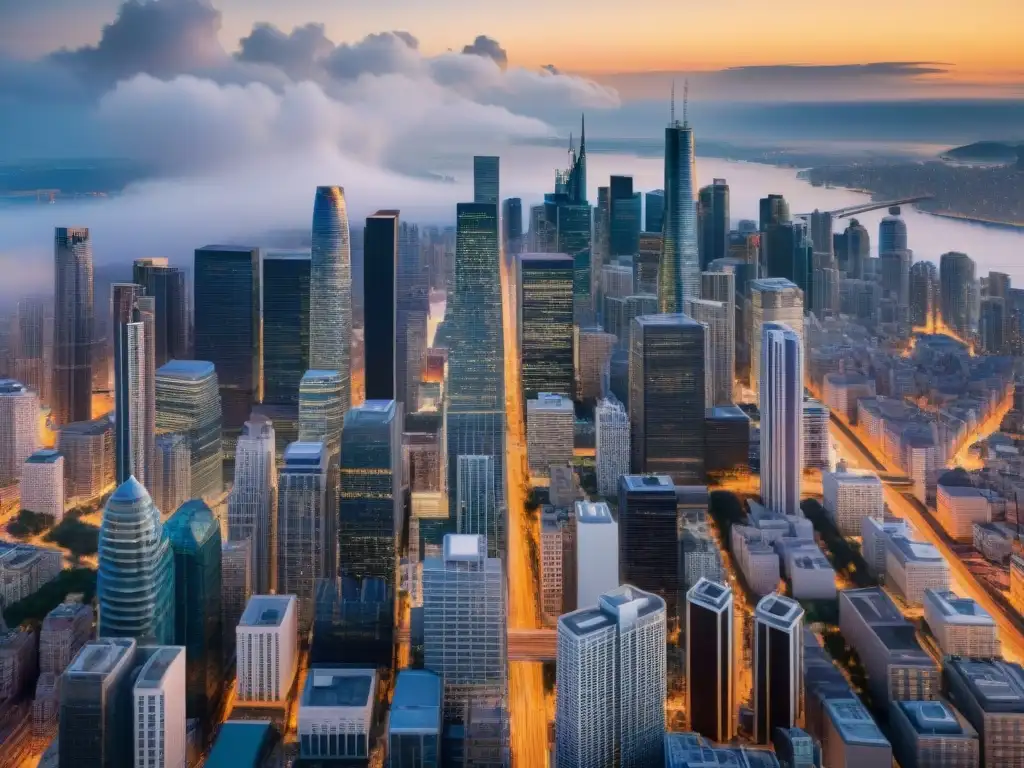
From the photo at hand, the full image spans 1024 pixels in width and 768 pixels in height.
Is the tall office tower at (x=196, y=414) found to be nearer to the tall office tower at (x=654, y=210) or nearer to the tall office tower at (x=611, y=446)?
the tall office tower at (x=611, y=446)

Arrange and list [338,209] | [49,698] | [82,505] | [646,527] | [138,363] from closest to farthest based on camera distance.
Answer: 1. [49,698]
2. [646,527]
3. [82,505]
4. [138,363]
5. [338,209]

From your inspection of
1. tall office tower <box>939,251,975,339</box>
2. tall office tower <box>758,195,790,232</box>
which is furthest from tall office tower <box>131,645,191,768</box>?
tall office tower <box>758,195,790,232</box>

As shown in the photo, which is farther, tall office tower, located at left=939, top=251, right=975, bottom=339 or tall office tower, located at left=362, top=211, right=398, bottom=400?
tall office tower, located at left=362, top=211, right=398, bottom=400

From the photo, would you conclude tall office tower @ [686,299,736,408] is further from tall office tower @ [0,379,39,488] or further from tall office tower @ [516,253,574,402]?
tall office tower @ [0,379,39,488]

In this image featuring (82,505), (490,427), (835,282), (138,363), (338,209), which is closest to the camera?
(82,505)

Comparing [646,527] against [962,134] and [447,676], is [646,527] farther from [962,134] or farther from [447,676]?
[962,134]

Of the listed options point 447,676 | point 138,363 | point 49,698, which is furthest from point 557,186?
point 49,698
